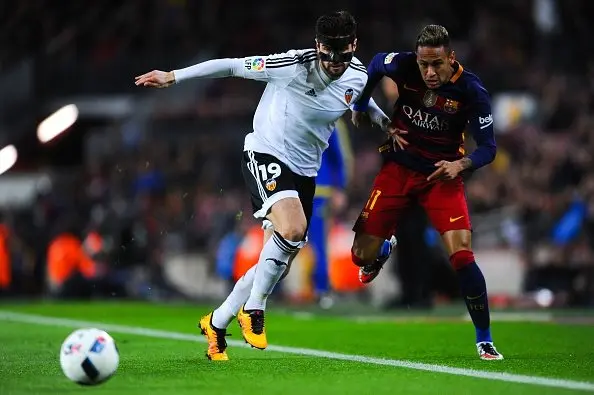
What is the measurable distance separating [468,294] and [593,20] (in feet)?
56.1

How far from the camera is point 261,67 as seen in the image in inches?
305

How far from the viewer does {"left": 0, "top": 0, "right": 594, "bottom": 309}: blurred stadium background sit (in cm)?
1631

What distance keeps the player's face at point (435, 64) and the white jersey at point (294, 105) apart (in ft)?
1.74

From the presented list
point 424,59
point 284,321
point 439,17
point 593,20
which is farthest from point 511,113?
point 424,59

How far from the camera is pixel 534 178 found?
1769 cm

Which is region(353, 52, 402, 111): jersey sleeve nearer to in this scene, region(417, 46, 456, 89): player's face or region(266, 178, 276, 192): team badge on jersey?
region(417, 46, 456, 89): player's face

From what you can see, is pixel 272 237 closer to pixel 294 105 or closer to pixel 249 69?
pixel 294 105

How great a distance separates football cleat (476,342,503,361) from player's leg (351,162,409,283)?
1.18 meters

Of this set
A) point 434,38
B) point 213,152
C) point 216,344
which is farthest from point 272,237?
point 213,152

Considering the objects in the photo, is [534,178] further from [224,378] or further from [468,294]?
[224,378]

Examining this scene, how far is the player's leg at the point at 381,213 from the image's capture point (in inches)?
333

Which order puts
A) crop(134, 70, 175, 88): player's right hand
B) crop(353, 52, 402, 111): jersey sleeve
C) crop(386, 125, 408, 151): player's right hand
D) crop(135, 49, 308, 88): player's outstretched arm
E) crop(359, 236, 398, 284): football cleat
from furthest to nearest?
crop(359, 236, 398, 284): football cleat
crop(386, 125, 408, 151): player's right hand
crop(353, 52, 402, 111): jersey sleeve
crop(135, 49, 308, 88): player's outstretched arm
crop(134, 70, 175, 88): player's right hand

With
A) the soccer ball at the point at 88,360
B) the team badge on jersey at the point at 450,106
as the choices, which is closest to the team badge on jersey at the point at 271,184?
the team badge on jersey at the point at 450,106

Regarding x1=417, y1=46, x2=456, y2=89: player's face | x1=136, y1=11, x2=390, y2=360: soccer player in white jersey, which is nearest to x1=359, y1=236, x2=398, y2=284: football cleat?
x1=136, y1=11, x2=390, y2=360: soccer player in white jersey
